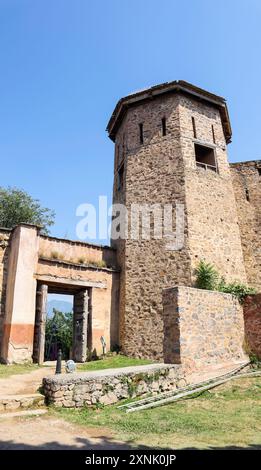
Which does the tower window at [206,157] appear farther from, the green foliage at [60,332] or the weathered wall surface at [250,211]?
the green foliage at [60,332]

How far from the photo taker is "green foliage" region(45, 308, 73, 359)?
29.6m

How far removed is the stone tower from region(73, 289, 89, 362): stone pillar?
5.30 ft

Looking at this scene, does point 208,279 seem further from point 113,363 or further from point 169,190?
point 113,363

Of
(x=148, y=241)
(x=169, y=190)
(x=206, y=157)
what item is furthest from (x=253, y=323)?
(x=206, y=157)

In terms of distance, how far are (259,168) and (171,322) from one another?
1279 cm

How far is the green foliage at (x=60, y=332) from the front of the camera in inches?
1166

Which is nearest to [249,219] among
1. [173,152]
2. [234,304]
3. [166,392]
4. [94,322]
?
[173,152]

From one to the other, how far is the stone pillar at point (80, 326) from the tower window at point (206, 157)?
8297 millimetres

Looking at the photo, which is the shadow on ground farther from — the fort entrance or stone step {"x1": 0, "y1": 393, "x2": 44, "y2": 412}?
the fort entrance

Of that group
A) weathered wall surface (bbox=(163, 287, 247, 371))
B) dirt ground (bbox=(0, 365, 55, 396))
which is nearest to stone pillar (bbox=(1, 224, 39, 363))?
dirt ground (bbox=(0, 365, 55, 396))

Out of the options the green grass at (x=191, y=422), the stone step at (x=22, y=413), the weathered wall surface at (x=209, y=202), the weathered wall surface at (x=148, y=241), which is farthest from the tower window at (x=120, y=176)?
the stone step at (x=22, y=413)

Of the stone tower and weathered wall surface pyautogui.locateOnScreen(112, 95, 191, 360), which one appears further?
the stone tower

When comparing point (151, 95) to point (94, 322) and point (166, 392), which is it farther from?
point (166, 392)

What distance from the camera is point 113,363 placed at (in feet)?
38.9
